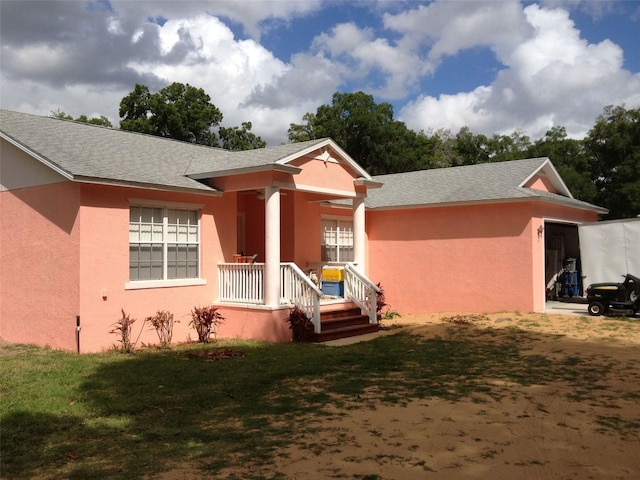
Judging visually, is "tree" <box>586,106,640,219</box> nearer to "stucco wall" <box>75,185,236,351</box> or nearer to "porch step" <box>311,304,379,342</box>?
"porch step" <box>311,304,379,342</box>

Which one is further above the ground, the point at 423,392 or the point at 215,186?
the point at 215,186

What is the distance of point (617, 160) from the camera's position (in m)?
33.3

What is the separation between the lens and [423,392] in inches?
315

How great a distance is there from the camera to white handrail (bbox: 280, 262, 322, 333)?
13289 mm

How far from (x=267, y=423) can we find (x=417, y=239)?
12716mm

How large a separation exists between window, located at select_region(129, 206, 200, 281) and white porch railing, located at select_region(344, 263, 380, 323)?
3.99 m

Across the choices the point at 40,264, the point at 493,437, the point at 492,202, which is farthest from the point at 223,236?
the point at 493,437

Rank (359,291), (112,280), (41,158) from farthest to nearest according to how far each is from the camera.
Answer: (359,291), (112,280), (41,158)

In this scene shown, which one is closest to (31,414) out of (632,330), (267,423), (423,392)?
(267,423)

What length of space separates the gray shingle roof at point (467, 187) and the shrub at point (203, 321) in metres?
7.80

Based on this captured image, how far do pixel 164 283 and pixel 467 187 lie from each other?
1038cm

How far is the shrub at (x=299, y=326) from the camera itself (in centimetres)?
1293

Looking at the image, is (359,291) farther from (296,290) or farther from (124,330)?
(124,330)

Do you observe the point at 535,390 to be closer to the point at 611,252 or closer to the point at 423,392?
the point at 423,392
